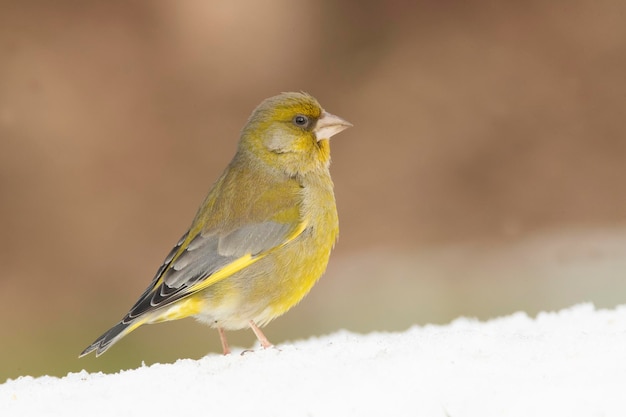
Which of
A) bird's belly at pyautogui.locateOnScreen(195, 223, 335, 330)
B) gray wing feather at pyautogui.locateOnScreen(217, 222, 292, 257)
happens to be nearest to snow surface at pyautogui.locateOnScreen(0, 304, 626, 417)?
bird's belly at pyautogui.locateOnScreen(195, 223, 335, 330)

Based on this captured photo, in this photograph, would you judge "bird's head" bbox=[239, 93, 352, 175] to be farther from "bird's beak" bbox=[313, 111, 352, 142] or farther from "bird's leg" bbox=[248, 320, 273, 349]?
"bird's leg" bbox=[248, 320, 273, 349]

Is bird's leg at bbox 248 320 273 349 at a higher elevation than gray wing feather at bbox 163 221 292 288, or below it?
below

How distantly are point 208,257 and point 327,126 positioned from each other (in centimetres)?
83

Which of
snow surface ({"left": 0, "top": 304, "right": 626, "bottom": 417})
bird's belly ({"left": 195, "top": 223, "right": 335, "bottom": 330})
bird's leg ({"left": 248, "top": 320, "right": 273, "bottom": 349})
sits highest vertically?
bird's belly ({"left": 195, "top": 223, "right": 335, "bottom": 330})

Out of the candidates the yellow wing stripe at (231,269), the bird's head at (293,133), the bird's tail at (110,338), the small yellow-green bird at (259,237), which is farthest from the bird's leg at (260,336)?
the bird's head at (293,133)

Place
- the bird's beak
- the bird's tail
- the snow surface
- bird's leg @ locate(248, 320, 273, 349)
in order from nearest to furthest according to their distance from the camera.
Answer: the snow surface < the bird's tail < bird's leg @ locate(248, 320, 273, 349) < the bird's beak

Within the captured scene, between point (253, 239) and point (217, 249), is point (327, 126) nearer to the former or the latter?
point (253, 239)

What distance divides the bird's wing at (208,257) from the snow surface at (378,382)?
28 centimetres

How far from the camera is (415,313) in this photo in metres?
6.48

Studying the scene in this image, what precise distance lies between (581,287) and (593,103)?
8.54ft

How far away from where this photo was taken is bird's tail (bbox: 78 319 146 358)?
3484mm

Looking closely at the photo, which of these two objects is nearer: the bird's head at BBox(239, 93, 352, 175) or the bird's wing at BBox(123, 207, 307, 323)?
the bird's wing at BBox(123, 207, 307, 323)

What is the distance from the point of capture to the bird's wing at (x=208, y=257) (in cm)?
366

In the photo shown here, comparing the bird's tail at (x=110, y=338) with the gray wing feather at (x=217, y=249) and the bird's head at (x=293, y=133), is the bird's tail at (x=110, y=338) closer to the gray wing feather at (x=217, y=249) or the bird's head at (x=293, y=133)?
the gray wing feather at (x=217, y=249)
